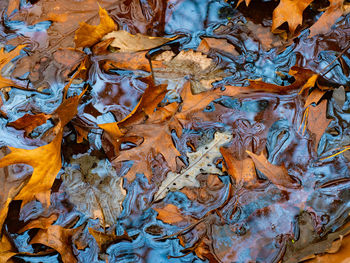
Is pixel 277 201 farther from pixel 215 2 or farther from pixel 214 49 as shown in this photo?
pixel 215 2

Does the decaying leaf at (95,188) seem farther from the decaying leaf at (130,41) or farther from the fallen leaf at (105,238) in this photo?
the decaying leaf at (130,41)

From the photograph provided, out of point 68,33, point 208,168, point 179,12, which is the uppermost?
point 179,12

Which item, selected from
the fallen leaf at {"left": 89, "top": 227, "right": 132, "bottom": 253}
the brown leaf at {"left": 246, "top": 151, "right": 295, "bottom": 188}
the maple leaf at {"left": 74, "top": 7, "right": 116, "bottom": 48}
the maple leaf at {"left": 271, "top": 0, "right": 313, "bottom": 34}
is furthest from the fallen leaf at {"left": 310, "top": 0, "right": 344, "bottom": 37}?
the fallen leaf at {"left": 89, "top": 227, "right": 132, "bottom": 253}

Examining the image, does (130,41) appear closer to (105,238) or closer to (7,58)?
(7,58)

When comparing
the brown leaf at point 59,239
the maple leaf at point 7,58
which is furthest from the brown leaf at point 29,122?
the brown leaf at point 59,239

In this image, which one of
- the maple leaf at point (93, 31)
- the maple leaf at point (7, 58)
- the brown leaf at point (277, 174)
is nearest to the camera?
the brown leaf at point (277, 174)

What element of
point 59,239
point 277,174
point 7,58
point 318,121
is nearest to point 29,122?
point 7,58

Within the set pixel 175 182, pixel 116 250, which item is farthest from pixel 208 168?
pixel 116 250
